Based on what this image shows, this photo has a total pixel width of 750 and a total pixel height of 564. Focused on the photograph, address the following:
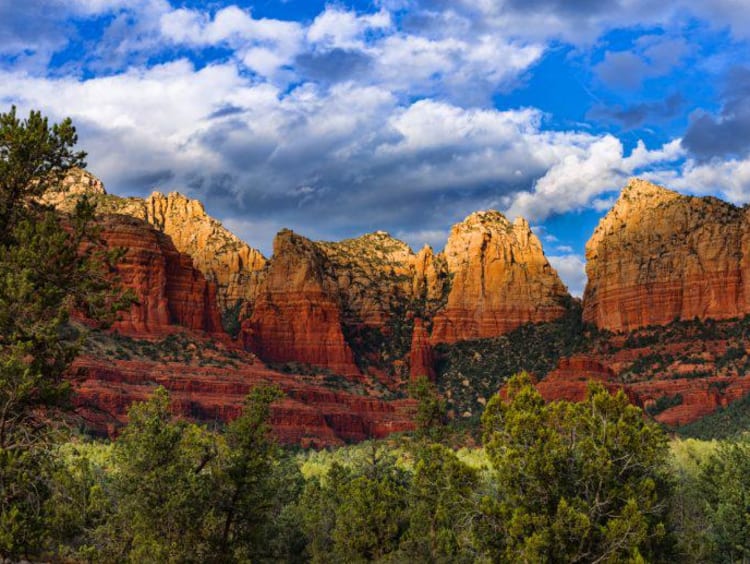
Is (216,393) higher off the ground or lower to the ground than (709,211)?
lower

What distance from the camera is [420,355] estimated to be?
193m

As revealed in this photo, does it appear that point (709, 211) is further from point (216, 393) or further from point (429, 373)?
point (216, 393)

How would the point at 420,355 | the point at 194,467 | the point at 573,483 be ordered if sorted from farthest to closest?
the point at 420,355 < the point at 194,467 < the point at 573,483

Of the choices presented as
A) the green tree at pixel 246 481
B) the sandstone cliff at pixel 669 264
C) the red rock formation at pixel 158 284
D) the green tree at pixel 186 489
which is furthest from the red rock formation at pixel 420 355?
the green tree at pixel 186 489

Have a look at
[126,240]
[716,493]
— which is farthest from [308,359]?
[716,493]

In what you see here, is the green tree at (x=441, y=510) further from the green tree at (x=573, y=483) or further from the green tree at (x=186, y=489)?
the green tree at (x=186, y=489)

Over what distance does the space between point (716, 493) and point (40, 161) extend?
44099 millimetres

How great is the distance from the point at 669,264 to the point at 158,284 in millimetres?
90887

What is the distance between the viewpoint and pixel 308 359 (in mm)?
189875

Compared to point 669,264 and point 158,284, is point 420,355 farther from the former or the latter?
point 158,284

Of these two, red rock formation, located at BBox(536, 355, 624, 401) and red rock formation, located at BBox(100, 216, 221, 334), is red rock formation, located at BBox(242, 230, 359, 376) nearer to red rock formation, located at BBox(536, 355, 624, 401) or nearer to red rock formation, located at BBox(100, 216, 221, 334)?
red rock formation, located at BBox(100, 216, 221, 334)

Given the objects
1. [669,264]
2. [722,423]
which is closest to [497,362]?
[669,264]

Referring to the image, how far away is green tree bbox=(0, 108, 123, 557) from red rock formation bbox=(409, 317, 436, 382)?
158473 millimetres

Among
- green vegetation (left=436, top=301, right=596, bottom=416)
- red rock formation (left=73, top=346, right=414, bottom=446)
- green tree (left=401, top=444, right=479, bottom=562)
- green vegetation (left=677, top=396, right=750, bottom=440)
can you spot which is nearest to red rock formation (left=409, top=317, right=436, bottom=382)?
green vegetation (left=436, top=301, right=596, bottom=416)
